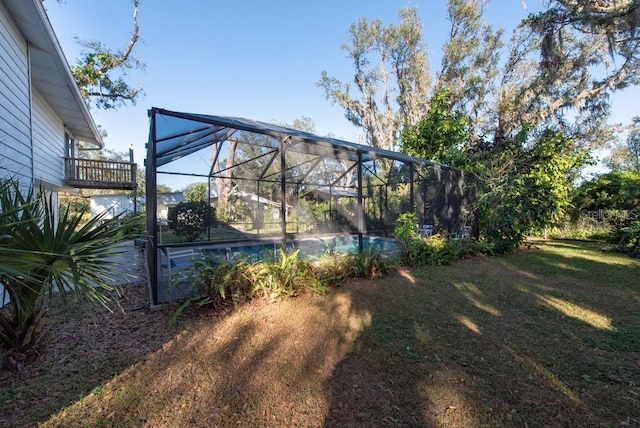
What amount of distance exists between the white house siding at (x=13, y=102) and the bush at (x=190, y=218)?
233 cm

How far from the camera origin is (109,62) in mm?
13289

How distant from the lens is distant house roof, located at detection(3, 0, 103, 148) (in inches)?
168

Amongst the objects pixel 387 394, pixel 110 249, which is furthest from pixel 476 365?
pixel 110 249

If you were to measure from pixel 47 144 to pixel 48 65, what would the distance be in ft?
7.32

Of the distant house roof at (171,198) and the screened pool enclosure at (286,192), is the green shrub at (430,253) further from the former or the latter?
the distant house roof at (171,198)

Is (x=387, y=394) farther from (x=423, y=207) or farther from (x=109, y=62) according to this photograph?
(x=109, y=62)

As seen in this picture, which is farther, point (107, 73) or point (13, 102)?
point (107, 73)

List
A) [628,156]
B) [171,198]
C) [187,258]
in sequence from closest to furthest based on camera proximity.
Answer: [187,258], [171,198], [628,156]

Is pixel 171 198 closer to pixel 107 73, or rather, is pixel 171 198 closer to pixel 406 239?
pixel 406 239

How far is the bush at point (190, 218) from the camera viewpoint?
5.70 m

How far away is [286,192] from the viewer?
26.2 ft

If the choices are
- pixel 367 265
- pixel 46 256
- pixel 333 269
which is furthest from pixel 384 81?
pixel 46 256

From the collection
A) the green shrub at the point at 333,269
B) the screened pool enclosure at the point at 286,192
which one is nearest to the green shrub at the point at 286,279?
the green shrub at the point at 333,269

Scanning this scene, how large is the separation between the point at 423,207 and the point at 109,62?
610 inches
